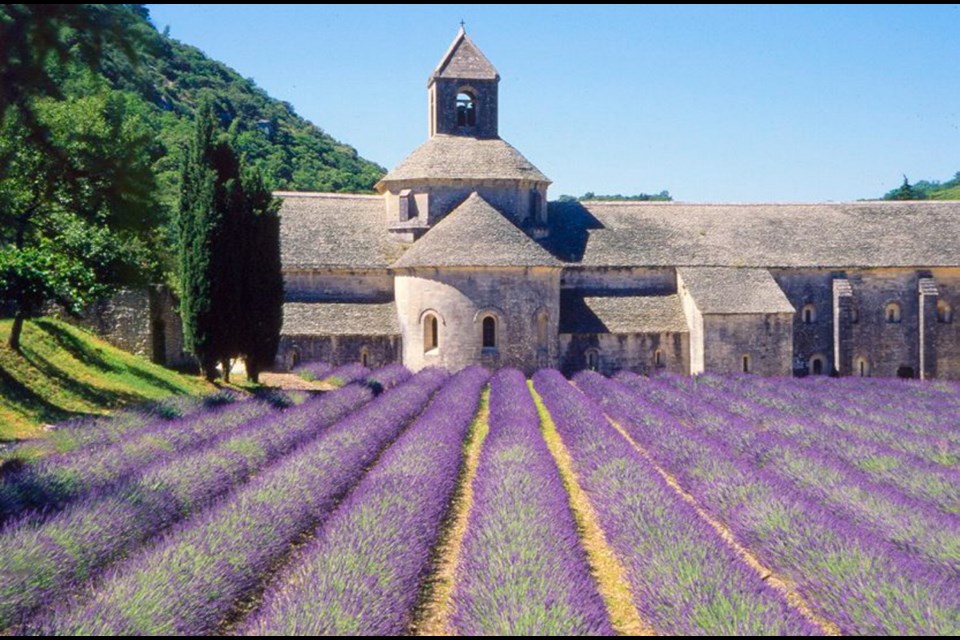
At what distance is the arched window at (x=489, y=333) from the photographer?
2780cm

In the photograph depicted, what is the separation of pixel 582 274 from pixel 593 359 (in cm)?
349

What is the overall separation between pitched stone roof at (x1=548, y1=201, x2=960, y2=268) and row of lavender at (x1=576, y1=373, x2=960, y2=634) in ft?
67.3

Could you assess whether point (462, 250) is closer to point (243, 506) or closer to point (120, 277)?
point (120, 277)

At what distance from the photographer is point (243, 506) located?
27.7ft

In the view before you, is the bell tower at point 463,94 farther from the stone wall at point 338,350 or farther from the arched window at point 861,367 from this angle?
the arched window at point 861,367

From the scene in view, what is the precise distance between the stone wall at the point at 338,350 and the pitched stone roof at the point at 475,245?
2.76m

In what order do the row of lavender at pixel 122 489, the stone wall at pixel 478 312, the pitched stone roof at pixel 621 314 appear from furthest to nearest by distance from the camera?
the pitched stone roof at pixel 621 314
the stone wall at pixel 478 312
the row of lavender at pixel 122 489

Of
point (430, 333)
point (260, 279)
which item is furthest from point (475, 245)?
point (260, 279)

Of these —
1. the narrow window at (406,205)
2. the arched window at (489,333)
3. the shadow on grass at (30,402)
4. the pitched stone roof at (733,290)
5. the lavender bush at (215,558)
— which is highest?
the narrow window at (406,205)

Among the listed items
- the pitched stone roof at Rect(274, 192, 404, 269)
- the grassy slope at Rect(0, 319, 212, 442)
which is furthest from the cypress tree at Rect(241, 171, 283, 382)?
the pitched stone roof at Rect(274, 192, 404, 269)

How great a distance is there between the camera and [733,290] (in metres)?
29.6

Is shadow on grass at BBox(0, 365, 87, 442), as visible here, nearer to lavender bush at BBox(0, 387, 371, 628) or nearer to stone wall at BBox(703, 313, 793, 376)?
lavender bush at BBox(0, 387, 371, 628)

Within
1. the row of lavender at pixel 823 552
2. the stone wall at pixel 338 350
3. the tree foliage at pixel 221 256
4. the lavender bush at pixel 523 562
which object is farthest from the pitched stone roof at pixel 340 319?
the row of lavender at pixel 823 552

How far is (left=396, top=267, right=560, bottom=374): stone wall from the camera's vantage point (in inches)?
1079
